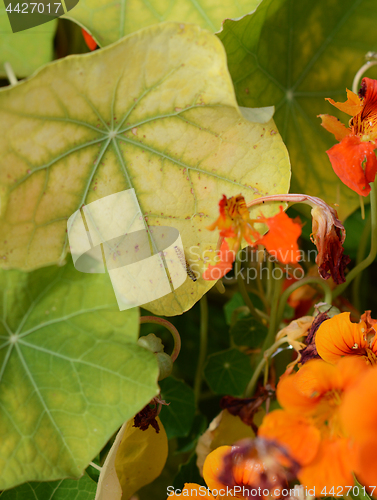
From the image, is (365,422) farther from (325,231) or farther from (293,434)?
(325,231)

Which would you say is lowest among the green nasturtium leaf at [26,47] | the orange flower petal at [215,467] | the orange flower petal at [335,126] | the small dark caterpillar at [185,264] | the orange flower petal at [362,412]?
the orange flower petal at [215,467]

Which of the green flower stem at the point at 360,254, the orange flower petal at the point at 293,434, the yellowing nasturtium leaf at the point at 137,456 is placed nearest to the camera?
the orange flower petal at the point at 293,434

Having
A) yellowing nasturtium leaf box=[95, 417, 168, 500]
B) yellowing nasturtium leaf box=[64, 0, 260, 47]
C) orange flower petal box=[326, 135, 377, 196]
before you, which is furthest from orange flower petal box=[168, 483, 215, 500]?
yellowing nasturtium leaf box=[64, 0, 260, 47]

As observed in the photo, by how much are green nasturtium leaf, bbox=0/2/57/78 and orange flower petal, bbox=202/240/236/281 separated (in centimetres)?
46

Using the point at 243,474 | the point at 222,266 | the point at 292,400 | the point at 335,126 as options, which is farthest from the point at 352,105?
the point at 243,474

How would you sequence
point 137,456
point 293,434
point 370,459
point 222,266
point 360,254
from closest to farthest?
1. point 370,459
2. point 293,434
3. point 222,266
4. point 137,456
5. point 360,254

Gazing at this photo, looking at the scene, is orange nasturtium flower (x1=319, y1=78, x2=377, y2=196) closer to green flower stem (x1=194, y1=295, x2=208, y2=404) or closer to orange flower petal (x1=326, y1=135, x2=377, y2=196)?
orange flower petal (x1=326, y1=135, x2=377, y2=196)

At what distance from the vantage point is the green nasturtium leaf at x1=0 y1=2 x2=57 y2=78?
0.65 m

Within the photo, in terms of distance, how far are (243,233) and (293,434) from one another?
219 millimetres

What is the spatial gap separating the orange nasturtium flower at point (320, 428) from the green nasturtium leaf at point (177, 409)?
393 mm

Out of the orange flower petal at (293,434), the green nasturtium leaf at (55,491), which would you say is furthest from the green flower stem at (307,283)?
the green nasturtium leaf at (55,491)

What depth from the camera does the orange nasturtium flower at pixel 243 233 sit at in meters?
0.45

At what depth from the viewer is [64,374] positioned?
46 cm

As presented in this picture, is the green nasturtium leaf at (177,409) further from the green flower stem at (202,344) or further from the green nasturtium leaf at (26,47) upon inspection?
the green nasturtium leaf at (26,47)
